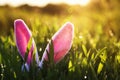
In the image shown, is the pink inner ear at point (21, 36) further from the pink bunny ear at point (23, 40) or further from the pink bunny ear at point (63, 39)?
the pink bunny ear at point (63, 39)

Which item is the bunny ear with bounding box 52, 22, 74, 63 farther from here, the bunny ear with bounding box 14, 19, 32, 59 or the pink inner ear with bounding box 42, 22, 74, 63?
the bunny ear with bounding box 14, 19, 32, 59

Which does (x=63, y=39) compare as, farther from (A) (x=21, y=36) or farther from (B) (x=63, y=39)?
(A) (x=21, y=36)

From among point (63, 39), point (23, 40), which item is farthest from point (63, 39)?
point (23, 40)

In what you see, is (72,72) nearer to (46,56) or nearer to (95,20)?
(46,56)

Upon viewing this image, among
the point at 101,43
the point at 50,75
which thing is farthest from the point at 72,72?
the point at 101,43

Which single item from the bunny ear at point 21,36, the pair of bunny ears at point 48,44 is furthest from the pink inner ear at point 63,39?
the bunny ear at point 21,36

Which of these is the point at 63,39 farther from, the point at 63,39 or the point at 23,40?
the point at 23,40

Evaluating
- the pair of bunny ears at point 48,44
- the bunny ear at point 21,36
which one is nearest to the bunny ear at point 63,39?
the pair of bunny ears at point 48,44

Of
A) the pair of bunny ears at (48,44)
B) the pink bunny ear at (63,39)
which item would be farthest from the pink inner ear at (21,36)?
the pink bunny ear at (63,39)

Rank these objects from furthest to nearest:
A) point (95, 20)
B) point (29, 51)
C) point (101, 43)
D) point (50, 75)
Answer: point (95, 20)
point (101, 43)
point (29, 51)
point (50, 75)

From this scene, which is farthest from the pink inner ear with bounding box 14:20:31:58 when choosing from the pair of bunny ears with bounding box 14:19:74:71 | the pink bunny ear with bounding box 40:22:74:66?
the pink bunny ear with bounding box 40:22:74:66

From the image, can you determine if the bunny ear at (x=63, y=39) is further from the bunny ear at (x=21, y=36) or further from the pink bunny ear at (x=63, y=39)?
the bunny ear at (x=21, y=36)
